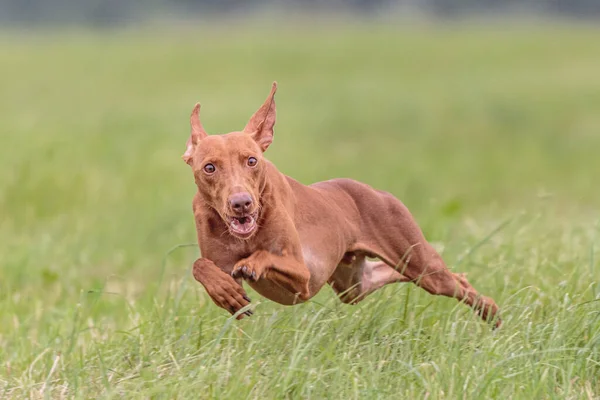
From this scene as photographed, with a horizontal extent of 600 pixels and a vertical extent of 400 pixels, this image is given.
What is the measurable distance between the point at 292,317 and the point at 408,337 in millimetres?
502

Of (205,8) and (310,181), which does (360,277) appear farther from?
(205,8)

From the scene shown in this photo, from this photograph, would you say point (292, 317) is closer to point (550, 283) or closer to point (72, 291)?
point (550, 283)

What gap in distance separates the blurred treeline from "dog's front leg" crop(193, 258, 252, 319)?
1876 inches

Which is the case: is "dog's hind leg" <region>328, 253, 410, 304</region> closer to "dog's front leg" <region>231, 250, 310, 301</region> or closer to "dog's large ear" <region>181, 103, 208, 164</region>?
"dog's front leg" <region>231, 250, 310, 301</region>

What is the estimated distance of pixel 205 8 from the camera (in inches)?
2130

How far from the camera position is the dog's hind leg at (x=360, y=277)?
530 cm

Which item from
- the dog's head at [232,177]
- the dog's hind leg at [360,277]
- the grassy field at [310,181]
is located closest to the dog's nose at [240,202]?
the dog's head at [232,177]

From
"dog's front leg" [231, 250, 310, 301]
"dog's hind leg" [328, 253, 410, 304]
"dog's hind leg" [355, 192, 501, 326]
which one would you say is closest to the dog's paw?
"dog's front leg" [231, 250, 310, 301]

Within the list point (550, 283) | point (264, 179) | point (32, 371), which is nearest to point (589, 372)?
point (550, 283)

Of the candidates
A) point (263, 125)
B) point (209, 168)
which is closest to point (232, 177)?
point (209, 168)

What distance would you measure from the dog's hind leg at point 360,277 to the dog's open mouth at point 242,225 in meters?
1.12

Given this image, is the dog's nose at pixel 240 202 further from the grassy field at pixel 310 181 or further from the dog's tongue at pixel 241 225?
the grassy field at pixel 310 181

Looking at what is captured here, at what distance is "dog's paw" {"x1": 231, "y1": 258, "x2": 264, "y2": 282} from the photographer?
417 cm

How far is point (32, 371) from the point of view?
4.85 meters
